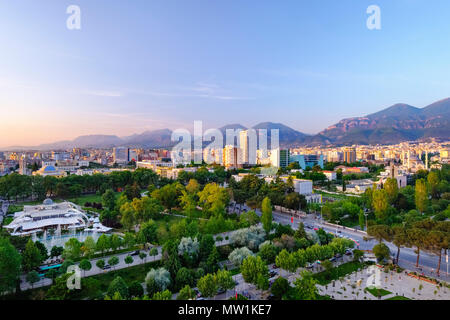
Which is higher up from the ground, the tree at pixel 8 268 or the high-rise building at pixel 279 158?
the high-rise building at pixel 279 158

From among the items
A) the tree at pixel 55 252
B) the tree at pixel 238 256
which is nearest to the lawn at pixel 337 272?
the tree at pixel 238 256

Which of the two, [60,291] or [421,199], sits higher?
[421,199]

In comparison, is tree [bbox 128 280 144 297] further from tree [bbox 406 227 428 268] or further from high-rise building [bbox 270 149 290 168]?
high-rise building [bbox 270 149 290 168]

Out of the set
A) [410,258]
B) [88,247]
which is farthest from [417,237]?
[88,247]

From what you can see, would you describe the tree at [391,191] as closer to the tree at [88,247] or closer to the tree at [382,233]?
the tree at [382,233]

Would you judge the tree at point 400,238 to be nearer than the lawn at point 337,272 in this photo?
No

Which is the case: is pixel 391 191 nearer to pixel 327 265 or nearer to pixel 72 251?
pixel 327 265

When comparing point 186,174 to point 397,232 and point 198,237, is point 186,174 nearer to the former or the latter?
point 198,237

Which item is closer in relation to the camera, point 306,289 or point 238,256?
point 306,289
